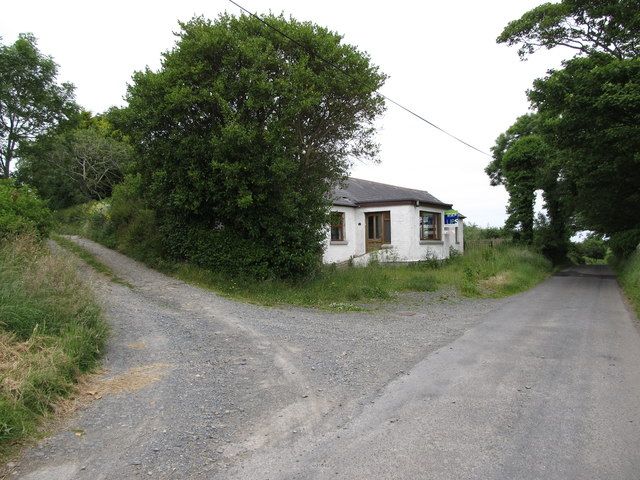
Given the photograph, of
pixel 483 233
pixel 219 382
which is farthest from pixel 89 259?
pixel 483 233

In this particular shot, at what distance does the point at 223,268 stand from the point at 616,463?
34.7 feet

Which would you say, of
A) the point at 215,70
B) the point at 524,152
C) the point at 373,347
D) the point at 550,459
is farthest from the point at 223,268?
the point at 524,152

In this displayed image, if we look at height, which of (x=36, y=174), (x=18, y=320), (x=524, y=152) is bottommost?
(x=18, y=320)

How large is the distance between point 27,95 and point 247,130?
11210 millimetres

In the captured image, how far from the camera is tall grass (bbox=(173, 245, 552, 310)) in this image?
454 inches

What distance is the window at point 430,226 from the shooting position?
893 inches

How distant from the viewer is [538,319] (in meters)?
9.63

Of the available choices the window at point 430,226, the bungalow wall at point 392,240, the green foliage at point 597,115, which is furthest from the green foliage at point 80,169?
the green foliage at point 597,115

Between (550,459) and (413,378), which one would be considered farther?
(413,378)

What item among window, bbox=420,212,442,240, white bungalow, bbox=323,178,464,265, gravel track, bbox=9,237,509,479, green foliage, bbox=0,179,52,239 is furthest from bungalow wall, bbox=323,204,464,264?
green foliage, bbox=0,179,52,239

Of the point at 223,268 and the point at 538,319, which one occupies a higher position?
the point at 223,268

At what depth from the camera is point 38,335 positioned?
5031 millimetres

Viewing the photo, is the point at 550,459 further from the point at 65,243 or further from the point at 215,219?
the point at 65,243

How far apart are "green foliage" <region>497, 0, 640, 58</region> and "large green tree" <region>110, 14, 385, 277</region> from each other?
9.31 m
